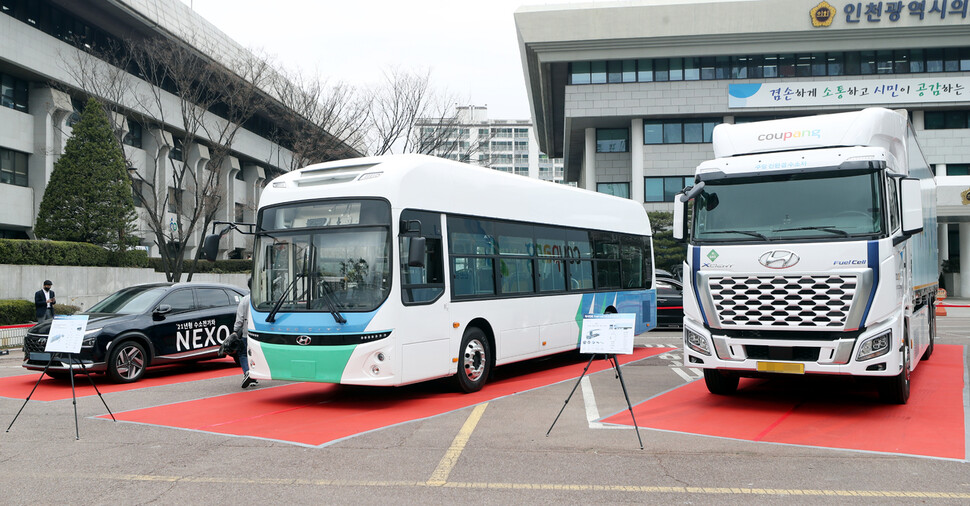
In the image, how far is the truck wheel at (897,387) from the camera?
30.6 ft

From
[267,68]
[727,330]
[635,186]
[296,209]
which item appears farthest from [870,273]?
[635,186]

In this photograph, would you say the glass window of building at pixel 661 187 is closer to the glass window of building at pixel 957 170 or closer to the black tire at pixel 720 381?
the glass window of building at pixel 957 170

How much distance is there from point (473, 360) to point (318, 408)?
236cm

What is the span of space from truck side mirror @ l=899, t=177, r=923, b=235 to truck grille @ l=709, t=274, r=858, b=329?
1111 millimetres

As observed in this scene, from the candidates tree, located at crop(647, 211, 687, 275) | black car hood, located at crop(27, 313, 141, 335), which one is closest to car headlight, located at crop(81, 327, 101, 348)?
black car hood, located at crop(27, 313, 141, 335)

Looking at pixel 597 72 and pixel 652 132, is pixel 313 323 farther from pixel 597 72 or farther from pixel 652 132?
pixel 652 132

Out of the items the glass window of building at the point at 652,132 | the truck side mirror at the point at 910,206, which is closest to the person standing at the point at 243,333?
the truck side mirror at the point at 910,206

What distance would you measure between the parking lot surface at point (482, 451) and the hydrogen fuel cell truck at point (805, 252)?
32.0 inches

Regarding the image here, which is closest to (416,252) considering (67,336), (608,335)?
(608,335)

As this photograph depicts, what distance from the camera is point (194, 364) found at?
1605 centimetres

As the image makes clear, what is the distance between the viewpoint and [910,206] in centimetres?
897

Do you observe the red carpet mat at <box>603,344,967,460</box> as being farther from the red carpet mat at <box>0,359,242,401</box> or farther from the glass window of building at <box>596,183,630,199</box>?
the glass window of building at <box>596,183,630,199</box>

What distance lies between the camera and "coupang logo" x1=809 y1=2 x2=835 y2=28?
43531 mm

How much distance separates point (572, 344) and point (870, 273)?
656 centimetres
